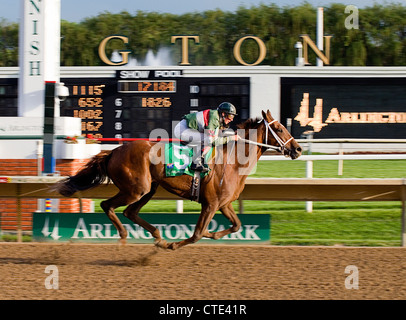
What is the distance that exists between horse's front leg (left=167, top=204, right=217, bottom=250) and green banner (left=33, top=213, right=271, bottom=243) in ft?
3.54

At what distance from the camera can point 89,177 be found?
21.2 feet

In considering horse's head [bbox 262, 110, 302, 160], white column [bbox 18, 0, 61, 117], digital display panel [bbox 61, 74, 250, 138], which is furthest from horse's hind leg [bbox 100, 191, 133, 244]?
digital display panel [bbox 61, 74, 250, 138]

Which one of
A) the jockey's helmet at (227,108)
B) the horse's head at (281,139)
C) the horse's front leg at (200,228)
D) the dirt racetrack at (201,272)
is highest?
the jockey's helmet at (227,108)

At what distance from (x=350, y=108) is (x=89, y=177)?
10.3m

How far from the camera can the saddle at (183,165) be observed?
20.4 ft

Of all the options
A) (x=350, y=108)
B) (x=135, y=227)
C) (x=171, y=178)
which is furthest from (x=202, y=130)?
(x=350, y=108)

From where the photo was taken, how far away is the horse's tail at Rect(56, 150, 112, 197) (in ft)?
21.1

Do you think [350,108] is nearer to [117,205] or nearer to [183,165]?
[183,165]

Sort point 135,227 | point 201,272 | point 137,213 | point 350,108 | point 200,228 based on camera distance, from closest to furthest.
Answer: point 201,272, point 200,228, point 137,213, point 135,227, point 350,108

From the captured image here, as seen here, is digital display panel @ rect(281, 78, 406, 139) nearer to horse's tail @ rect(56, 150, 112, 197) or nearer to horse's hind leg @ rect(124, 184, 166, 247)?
horse's hind leg @ rect(124, 184, 166, 247)

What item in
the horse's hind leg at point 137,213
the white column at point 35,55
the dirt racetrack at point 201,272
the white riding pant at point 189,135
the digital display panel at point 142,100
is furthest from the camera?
the digital display panel at point 142,100

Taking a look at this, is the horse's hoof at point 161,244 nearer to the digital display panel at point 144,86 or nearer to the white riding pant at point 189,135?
the white riding pant at point 189,135

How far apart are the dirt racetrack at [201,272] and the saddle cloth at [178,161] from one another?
3.04 feet

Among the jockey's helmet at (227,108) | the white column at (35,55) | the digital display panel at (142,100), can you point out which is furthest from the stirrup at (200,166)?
the digital display panel at (142,100)
